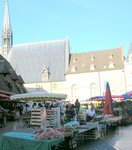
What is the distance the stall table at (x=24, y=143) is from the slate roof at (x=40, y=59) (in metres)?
50.4

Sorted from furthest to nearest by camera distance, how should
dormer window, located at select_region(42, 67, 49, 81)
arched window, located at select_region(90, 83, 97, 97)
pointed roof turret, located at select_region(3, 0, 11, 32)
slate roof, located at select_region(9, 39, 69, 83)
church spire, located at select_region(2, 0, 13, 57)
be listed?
pointed roof turret, located at select_region(3, 0, 11, 32) → church spire, located at select_region(2, 0, 13, 57) → slate roof, located at select_region(9, 39, 69, 83) → dormer window, located at select_region(42, 67, 49, 81) → arched window, located at select_region(90, 83, 97, 97)

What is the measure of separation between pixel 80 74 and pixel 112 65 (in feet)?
22.6

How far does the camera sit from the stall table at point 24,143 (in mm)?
7195

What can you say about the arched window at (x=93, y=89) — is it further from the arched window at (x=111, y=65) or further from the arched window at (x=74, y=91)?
the arched window at (x=111, y=65)

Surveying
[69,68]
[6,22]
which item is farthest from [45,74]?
[6,22]

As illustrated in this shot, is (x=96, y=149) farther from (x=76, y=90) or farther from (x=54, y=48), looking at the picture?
(x=54, y=48)

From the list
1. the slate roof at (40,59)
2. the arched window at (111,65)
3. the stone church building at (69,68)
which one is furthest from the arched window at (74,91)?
the arched window at (111,65)

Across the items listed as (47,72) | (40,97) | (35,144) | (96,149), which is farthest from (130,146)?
(47,72)

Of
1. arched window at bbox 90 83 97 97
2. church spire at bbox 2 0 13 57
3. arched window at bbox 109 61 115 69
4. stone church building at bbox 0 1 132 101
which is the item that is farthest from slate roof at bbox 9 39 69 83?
arched window at bbox 109 61 115 69

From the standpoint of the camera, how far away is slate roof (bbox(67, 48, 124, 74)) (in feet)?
184

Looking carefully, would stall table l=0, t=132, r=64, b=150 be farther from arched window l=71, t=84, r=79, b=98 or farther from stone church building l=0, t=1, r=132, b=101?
arched window l=71, t=84, r=79, b=98

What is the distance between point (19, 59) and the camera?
6266 cm

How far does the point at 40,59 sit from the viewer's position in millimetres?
61750

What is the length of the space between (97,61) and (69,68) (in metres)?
6.14
